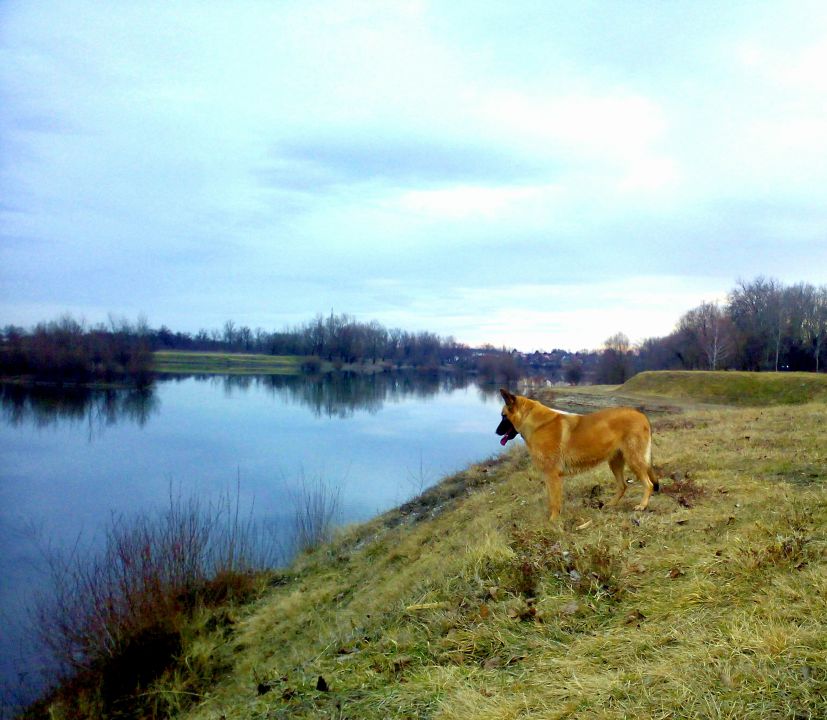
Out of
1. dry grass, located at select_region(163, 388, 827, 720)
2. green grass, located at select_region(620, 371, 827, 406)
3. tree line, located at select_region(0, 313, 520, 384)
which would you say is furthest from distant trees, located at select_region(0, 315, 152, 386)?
dry grass, located at select_region(163, 388, 827, 720)

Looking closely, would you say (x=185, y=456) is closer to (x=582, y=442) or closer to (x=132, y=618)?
(x=132, y=618)

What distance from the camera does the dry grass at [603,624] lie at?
3.22 metres

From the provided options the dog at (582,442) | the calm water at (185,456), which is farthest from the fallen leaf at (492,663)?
the calm water at (185,456)

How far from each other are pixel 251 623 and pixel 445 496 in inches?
268

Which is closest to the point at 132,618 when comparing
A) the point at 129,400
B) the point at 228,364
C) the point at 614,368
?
the point at 129,400

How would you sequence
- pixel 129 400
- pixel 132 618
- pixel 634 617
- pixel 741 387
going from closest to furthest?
pixel 634 617 → pixel 132 618 → pixel 741 387 → pixel 129 400

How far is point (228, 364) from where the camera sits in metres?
110

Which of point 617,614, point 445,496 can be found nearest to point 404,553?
point 445,496

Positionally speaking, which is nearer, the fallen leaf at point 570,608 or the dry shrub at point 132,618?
the fallen leaf at point 570,608

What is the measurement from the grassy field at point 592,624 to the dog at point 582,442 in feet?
1.44

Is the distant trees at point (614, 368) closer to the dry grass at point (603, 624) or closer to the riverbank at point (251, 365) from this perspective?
the riverbank at point (251, 365)

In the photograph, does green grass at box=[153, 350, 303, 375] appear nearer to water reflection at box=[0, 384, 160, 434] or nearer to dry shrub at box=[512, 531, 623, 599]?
water reflection at box=[0, 384, 160, 434]

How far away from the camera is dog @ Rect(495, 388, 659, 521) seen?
7.04m

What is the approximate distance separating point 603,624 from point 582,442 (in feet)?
9.81
